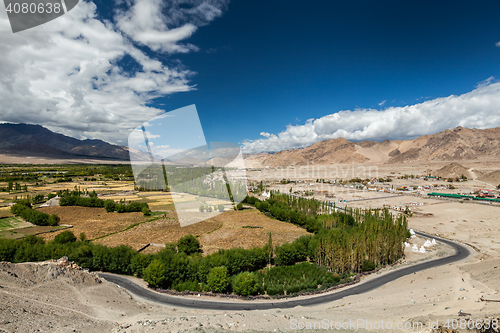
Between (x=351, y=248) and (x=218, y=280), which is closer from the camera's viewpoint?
(x=218, y=280)

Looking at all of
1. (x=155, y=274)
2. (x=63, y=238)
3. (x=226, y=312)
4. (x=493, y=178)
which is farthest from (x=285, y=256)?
(x=493, y=178)

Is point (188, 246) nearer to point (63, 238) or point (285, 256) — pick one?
point (285, 256)

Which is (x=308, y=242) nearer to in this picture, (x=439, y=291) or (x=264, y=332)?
(x=439, y=291)

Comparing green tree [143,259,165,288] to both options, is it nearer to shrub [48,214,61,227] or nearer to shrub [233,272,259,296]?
shrub [233,272,259,296]

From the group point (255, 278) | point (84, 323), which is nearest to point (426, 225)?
point (255, 278)

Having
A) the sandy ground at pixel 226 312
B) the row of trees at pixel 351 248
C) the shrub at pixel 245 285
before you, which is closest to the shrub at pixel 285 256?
the row of trees at pixel 351 248

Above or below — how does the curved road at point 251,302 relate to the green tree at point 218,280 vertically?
below

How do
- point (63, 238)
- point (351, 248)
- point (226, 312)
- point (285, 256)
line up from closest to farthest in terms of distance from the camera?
point (226, 312)
point (351, 248)
point (285, 256)
point (63, 238)

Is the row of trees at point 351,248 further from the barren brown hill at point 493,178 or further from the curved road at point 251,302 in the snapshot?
the barren brown hill at point 493,178
